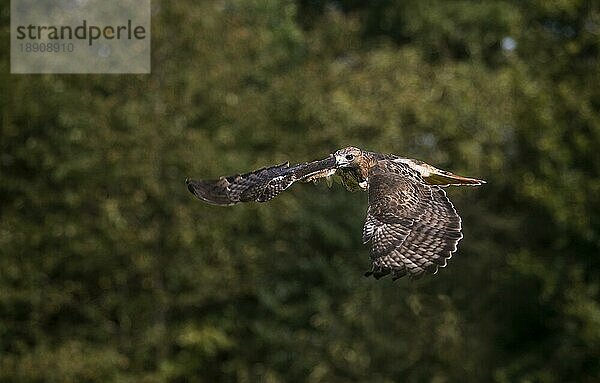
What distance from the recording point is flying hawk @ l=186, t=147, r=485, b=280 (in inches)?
317

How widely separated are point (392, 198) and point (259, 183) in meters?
1.06

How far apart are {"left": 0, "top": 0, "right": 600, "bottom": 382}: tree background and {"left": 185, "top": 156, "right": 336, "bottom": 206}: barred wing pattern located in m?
11.9

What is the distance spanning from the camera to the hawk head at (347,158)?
8633mm

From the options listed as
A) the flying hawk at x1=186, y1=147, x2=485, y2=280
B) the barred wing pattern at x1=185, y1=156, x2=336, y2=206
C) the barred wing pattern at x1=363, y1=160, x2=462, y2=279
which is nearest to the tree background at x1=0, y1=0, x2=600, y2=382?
the barred wing pattern at x1=185, y1=156, x2=336, y2=206

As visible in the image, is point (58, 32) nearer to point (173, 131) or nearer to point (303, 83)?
point (173, 131)

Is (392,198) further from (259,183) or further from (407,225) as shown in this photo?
(259,183)

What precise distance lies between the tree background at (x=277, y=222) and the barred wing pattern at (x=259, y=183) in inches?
468

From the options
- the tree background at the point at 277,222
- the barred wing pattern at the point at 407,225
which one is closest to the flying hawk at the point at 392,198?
the barred wing pattern at the point at 407,225

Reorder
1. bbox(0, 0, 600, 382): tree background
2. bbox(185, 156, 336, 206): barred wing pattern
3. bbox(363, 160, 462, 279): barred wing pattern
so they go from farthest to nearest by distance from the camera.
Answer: bbox(0, 0, 600, 382): tree background < bbox(185, 156, 336, 206): barred wing pattern < bbox(363, 160, 462, 279): barred wing pattern

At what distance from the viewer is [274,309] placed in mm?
23719

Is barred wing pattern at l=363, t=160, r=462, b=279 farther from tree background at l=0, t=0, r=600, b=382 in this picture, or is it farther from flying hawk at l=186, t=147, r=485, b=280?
tree background at l=0, t=0, r=600, b=382

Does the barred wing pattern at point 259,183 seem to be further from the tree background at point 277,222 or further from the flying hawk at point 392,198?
the tree background at point 277,222

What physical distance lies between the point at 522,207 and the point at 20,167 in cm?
797

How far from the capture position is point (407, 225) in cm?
829
